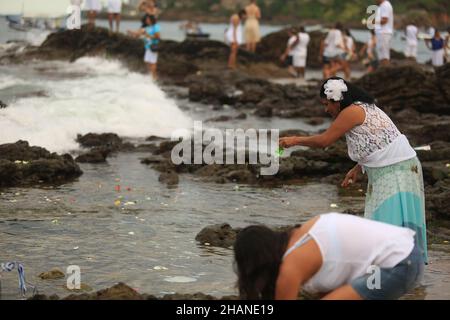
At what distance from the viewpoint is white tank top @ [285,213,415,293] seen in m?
5.14

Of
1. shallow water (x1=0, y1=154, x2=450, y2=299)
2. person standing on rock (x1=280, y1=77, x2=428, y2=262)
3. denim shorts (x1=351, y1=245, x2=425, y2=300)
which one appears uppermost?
person standing on rock (x1=280, y1=77, x2=428, y2=262)

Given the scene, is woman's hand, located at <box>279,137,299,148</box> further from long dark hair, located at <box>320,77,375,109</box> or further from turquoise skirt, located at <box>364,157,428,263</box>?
turquoise skirt, located at <box>364,157,428,263</box>

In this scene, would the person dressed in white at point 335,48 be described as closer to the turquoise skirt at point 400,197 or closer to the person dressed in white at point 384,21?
the person dressed in white at point 384,21

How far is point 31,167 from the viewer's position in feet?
41.6

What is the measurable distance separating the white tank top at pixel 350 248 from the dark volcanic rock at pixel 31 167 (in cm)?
770

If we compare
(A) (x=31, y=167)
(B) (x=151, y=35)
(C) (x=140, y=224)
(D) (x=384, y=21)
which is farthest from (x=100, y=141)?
(B) (x=151, y=35)

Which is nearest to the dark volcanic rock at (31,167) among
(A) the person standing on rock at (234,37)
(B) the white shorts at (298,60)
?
(B) the white shorts at (298,60)

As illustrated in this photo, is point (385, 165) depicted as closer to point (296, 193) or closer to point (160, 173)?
point (296, 193)

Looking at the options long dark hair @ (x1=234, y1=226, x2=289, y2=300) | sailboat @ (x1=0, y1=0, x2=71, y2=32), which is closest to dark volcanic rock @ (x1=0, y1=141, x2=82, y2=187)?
long dark hair @ (x1=234, y1=226, x2=289, y2=300)

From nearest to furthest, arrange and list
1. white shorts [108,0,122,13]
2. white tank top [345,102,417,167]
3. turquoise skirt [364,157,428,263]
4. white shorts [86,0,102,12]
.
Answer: turquoise skirt [364,157,428,263] < white tank top [345,102,417,167] < white shorts [86,0,102,12] < white shorts [108,0,122,13]

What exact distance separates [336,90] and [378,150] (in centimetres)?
50

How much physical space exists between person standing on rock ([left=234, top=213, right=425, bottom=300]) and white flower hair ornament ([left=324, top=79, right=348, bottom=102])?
5.11ft
